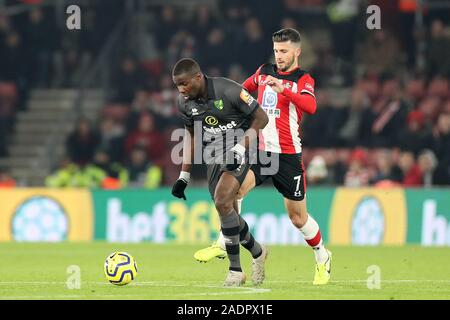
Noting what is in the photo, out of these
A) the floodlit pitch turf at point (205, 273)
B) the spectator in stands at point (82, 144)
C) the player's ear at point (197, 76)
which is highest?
the player's ear at point (197, 76)

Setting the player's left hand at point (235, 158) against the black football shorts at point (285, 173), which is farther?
the black football shorts at point (285, 173)

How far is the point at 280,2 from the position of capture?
23078 millimetres

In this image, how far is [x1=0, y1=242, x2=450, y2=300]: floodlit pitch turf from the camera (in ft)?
31.9

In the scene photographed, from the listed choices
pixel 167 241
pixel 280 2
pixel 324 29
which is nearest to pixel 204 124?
pixel 167 241

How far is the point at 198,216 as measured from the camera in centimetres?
1866

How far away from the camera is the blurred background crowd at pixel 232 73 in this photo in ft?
67.2

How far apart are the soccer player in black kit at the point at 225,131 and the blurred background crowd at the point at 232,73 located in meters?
8.92

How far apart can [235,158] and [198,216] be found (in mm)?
8398

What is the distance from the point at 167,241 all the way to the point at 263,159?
300 inches

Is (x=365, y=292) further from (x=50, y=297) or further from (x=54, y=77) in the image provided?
(x=54, y=77)

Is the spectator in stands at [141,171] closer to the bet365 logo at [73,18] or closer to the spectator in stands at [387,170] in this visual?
the bet365 logo at [73,18]

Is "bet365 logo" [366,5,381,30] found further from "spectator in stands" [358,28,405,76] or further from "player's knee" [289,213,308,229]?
"player's knee" [289,213,308,229]

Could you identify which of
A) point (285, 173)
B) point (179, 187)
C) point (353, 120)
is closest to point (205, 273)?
point (285, 173)

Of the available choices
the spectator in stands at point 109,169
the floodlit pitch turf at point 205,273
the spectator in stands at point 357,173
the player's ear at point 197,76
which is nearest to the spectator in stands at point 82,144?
the spectator in stands at point 109,169
